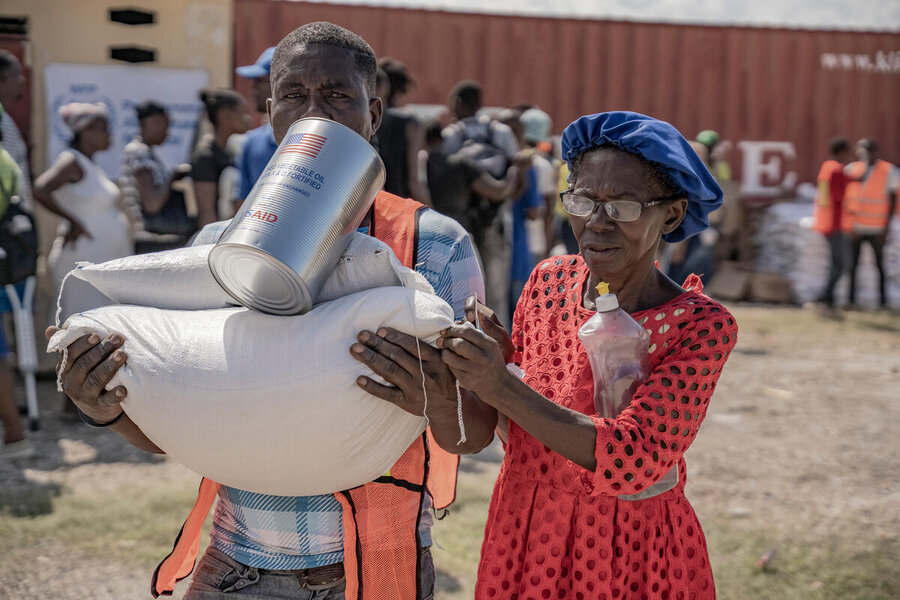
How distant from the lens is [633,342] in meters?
1.58

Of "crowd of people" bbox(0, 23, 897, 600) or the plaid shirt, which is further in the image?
the plaid shirt

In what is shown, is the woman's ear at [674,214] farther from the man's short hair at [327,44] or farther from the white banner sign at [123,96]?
the white banner sign at [123,96]

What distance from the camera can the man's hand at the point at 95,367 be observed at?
1464mm

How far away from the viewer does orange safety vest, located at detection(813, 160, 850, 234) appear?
10.4 m

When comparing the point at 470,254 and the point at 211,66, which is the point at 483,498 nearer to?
the point at 470,254

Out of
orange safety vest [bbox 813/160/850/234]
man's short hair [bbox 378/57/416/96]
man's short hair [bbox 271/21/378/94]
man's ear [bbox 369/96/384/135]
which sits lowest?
orange safety vest [bbox 813/160/850/234]

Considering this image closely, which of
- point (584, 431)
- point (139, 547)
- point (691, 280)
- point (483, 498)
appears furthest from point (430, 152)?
point (584, 431)

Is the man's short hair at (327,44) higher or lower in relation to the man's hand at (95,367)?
higher

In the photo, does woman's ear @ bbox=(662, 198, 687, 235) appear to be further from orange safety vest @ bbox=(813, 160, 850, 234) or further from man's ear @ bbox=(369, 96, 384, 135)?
orange safety vest @ bbox=(813, 160, 850, 234)

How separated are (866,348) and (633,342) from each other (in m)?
7.79

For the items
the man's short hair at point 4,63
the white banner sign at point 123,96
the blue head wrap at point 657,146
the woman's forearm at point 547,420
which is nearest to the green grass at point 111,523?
the man's short hair at point 4,63

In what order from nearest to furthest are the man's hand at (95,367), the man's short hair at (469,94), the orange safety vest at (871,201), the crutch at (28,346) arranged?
the man's hand at (95,367) → the crutch at (28,346) → the man's short hair at (469,94) → the orange safety vest at (871,201)

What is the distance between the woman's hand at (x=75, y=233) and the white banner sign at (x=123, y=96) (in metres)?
1.75

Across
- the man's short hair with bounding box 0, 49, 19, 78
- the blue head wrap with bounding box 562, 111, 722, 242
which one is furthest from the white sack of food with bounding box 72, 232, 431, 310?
the man's short hair with bounding box 0, 49, 19, 78
